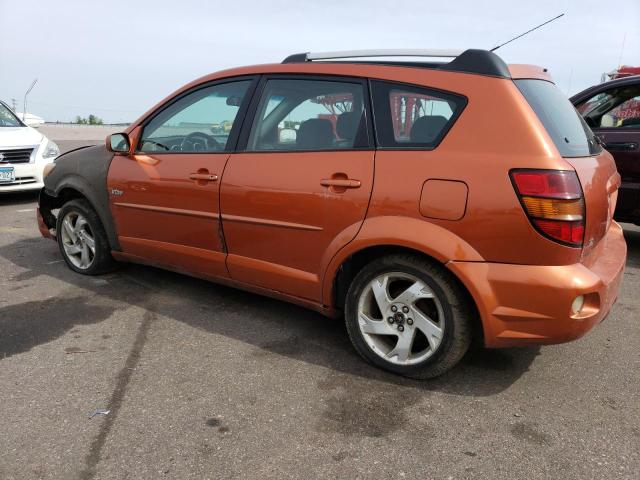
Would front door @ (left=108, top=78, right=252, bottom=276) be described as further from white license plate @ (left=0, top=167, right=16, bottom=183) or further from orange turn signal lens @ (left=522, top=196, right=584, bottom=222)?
white license plate @ (left=0, top=167, right=16, bottom=183)

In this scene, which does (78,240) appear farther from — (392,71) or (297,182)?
(392,71)

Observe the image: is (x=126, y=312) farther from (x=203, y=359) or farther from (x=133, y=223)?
(x=203, y=359)

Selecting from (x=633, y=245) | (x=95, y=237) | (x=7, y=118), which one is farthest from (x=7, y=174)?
(x=633, y=245)

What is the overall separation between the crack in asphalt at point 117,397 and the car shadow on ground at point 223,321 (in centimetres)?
27

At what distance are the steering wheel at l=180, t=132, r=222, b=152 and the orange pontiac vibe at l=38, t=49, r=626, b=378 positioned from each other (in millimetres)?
16

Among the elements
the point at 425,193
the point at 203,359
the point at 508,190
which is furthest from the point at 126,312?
the point at 508,190

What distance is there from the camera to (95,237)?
425cm

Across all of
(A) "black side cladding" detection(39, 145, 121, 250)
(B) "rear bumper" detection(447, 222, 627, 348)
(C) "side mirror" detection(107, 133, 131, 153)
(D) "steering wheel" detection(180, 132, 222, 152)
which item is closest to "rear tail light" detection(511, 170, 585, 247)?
(B) "rear bumper" detection(447, 222, 627, 348)

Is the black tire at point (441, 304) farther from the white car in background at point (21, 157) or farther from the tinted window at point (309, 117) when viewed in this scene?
the white car in background at point (21, 157)

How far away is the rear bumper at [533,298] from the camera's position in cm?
237

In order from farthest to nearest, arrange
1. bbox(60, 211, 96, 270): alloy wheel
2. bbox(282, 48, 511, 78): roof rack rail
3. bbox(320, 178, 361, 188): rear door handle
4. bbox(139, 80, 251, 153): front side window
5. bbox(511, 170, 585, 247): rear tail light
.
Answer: bbox(60, 211, 96, 270): alloy wheel, bbox(139, 80, 251, 153): front side window, bbox(320, 178, 361, 188): rear door handle, bbox(282, 48, 511, 78): roof rack rail, bbox(511, 170, 585, 247): rear tail light

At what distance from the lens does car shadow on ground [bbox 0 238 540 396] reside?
2865 mm

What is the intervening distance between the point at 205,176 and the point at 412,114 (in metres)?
1.37

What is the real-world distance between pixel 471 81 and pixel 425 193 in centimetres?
60
